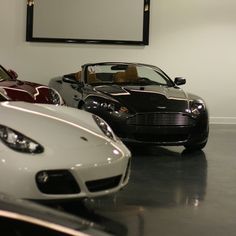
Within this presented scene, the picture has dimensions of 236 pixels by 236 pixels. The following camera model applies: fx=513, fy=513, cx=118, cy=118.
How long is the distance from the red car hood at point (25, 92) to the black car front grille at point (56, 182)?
231 centimetres

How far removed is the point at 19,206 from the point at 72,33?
867 cm

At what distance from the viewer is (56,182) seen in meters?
3.09

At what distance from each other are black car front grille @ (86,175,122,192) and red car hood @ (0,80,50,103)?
2.18 m

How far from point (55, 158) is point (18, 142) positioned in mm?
246

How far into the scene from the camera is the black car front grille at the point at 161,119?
223 inches

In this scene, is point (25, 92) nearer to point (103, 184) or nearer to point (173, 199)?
point (173, 199)

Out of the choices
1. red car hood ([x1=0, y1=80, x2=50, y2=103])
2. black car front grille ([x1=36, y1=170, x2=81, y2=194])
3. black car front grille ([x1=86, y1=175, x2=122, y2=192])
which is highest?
red car hood ([x1=0, y1=80, x2=50, y2=103])

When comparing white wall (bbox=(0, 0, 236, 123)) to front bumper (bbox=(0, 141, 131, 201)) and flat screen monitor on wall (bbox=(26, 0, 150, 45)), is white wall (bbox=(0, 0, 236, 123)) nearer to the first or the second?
flat screen monitor on wall (bbox=(26, 0, 150, 45))

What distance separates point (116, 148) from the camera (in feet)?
11.5

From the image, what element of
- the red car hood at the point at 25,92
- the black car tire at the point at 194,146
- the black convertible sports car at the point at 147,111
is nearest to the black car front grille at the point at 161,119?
the black convertible sports car at the point at 147,111

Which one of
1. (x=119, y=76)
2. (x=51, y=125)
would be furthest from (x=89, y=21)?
(x=51, y=125)

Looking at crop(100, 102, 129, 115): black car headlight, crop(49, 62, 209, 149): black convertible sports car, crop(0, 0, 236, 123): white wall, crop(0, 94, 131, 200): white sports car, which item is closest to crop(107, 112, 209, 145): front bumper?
crop(49, 62, 209, 149): black convertible sports car

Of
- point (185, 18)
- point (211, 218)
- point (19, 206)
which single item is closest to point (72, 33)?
point (185, 18)

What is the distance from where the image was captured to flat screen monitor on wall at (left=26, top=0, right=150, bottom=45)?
973cm
